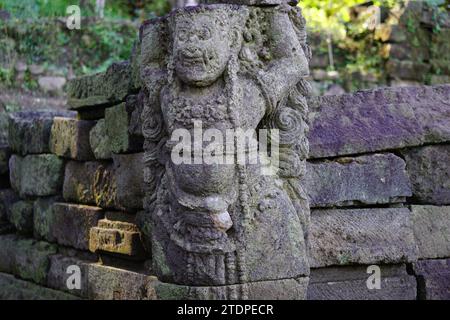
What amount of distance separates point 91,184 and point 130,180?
0.72 metres

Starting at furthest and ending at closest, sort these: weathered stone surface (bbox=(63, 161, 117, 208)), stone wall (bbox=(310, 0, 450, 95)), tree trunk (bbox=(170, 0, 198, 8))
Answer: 1. tree trunk (bbox=(170, 0, 198, 8))
2. stone wall (bbox=(310, 0, 450, 95))
3. weathered stone surface (bbox=(63, 161, 117, 208))

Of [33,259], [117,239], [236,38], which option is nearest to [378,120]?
[236,38]

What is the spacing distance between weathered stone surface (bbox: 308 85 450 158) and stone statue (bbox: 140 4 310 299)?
68 centimetres

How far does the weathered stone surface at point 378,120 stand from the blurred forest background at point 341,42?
185 inches

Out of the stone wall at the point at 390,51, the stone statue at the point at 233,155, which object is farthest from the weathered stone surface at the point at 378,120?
the stone wall at the point at 390,51

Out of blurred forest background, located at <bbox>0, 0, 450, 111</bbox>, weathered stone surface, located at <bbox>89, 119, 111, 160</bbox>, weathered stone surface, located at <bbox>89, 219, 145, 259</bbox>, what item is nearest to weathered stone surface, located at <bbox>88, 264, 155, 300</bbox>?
weathered stone surface, located at <bbox>89, 219, 145, 259</bbox>

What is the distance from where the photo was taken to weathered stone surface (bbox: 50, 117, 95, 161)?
5.62 metres

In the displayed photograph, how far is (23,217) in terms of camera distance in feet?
21.0

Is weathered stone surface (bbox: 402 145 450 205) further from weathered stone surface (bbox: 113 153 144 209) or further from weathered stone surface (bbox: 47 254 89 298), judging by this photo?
weathered stone surface (bbox: 47 254 89 298)

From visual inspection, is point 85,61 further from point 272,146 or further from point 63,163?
point 272,146

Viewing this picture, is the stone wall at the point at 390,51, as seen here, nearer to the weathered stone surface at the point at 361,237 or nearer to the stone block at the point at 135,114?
the weathered stone surface at the point at 361,237
